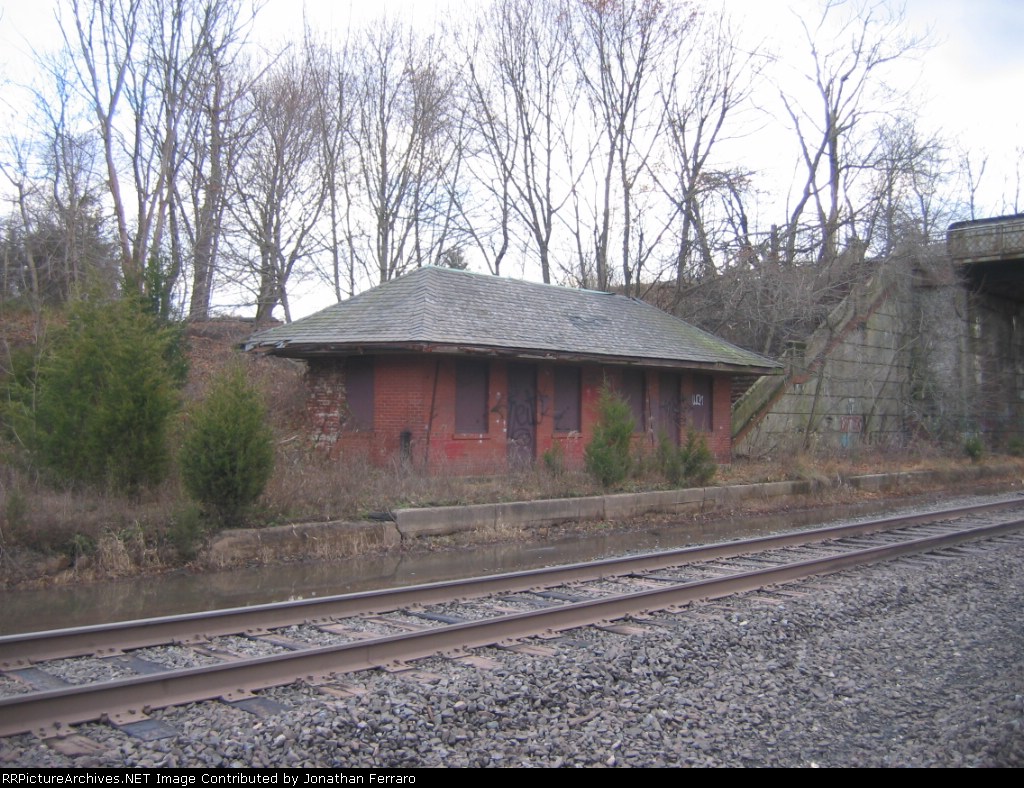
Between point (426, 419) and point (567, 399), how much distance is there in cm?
401

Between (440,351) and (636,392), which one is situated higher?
(440,351)

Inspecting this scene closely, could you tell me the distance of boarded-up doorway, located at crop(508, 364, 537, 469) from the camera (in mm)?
19047

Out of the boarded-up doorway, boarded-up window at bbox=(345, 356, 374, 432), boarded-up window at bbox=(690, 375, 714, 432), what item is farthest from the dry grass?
boarded-up window at bbox=(690, 375, 714, 432)

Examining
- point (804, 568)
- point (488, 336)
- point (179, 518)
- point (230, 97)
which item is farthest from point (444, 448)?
point (230, 97)

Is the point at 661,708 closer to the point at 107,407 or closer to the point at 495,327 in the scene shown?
the point at 107,407

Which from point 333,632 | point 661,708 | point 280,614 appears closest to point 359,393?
point 280,614

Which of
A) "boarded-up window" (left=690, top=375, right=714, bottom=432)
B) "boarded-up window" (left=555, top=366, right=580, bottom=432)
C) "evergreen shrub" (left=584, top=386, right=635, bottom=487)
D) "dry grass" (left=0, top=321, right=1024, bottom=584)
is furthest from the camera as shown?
"boarded-up window" (left=690, top=375, right=714, bottom=432)

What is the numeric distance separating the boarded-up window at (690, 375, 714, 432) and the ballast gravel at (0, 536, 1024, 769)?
50.7 feet

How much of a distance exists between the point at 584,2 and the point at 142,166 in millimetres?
16509

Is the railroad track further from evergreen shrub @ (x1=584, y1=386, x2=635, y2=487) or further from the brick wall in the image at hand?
the brick wall

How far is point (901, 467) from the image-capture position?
80.7ft

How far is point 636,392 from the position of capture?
72.3ft

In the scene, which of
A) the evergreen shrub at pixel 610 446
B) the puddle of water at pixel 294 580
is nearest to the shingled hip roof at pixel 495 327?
the evergreen shrub at pixel 610 446
